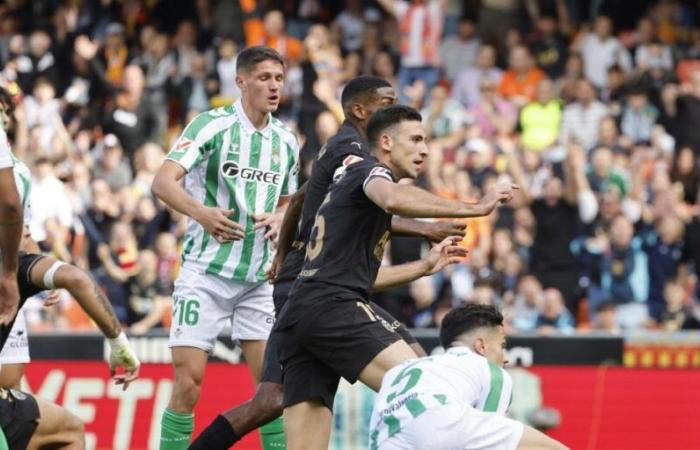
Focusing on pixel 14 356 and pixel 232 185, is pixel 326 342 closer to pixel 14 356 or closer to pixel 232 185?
pixel 232 185

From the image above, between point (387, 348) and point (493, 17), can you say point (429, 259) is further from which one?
point (493, 17)

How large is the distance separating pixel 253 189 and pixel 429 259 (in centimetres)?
153

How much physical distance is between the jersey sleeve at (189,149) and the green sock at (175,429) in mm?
1460

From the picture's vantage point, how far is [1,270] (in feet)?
23.5

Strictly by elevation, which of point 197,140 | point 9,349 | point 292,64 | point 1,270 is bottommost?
point 9,349

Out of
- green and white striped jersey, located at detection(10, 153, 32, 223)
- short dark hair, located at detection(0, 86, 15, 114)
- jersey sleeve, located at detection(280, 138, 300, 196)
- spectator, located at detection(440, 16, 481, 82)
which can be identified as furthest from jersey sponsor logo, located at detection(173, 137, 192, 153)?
spectator, located at detection(440, 16, 481, 82)

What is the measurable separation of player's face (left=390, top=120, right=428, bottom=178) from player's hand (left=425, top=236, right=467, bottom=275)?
1.83 ft

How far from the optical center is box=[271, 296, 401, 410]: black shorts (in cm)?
797

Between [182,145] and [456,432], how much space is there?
9.85ft

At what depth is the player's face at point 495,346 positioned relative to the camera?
791 cm

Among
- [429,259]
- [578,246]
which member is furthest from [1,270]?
[578,246]

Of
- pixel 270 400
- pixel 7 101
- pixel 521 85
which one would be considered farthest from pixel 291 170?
pixel 521 85

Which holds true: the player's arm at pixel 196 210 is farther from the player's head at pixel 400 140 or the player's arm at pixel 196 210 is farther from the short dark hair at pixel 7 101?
the player's head at pixel 400 140

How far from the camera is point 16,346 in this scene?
30.6 feet
